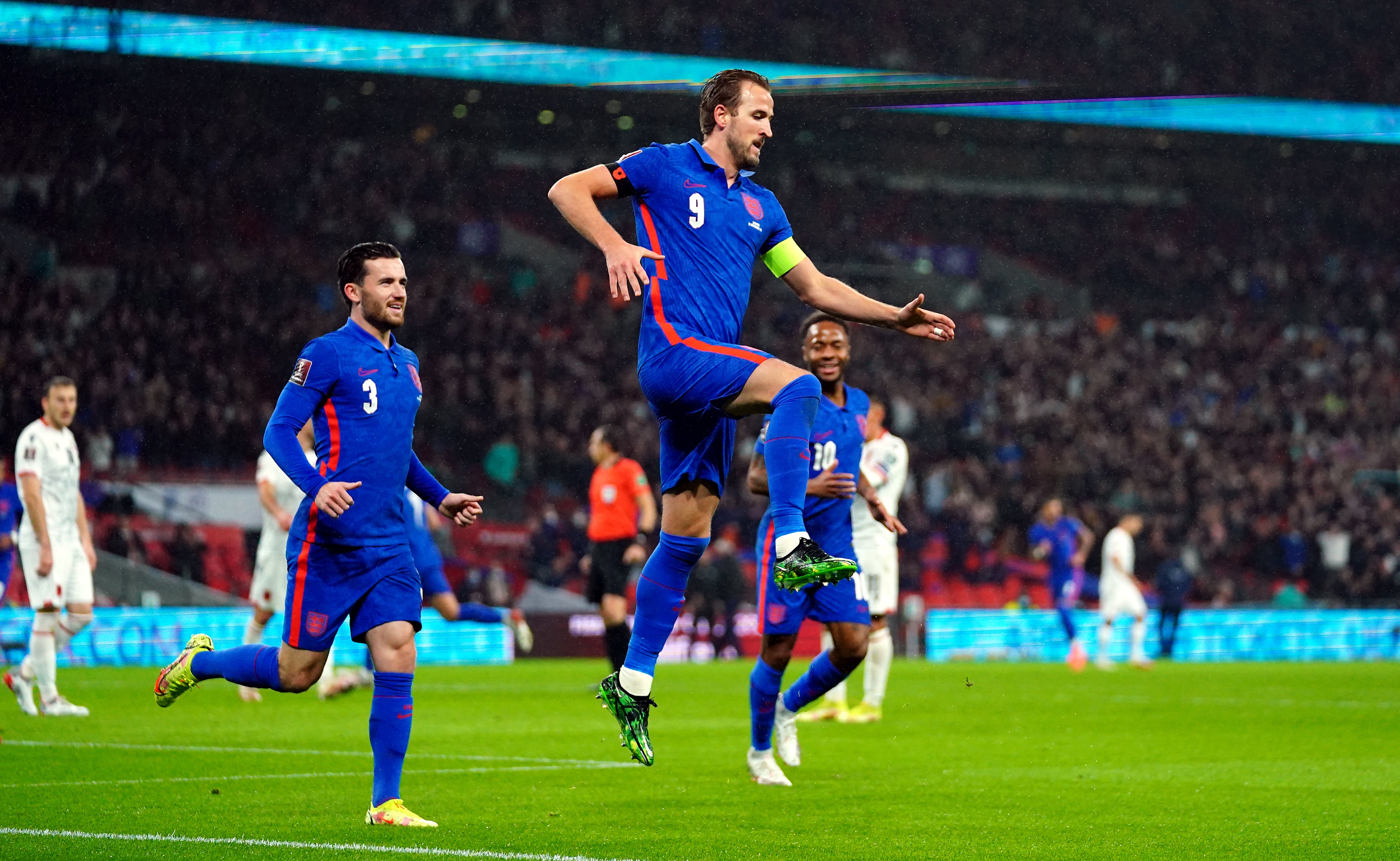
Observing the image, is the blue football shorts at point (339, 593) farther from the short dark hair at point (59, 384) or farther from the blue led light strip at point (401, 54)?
the blue led light strip at point (401, 54)

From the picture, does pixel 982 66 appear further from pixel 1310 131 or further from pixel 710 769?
pixel 710 769

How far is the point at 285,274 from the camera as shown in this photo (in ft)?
90.6

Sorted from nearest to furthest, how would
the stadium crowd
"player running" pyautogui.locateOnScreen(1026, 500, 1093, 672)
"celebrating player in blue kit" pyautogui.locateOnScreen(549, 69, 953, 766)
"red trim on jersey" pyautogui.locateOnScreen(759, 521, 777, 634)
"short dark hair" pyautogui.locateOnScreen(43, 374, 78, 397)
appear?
"celebrating player in blue kit" pyautogui.locateOnScreen(549, 69, 953, 766), "red trim on jersey" pyautogui.locateOnScreen(759, 521, 777, 634), "short dark hair" pyautogui.locateOnScreen(43, 374, 78, 397), "player running" pyautogui.locateOnScreen(1026, 500, 1093, 672), the stadium crowd

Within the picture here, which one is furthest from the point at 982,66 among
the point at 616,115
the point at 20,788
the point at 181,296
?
the point at 20,788

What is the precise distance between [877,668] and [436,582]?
3522 millimetres

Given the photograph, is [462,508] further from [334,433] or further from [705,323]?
[705,323]

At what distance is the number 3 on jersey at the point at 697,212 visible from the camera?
577cm

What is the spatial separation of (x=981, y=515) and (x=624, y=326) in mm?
7456

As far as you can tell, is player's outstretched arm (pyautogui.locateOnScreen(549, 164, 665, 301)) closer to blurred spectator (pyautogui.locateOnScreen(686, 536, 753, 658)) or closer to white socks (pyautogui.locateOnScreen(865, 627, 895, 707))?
white socks (pyautogui.locateOnScreen(865, 627, 895, 707))

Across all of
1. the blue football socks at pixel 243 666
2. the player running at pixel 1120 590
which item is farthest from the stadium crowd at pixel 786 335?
the blue football socks at pixel 243 666

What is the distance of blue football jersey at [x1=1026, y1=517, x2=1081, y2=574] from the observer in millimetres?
22094

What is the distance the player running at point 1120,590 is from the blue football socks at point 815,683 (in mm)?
12881

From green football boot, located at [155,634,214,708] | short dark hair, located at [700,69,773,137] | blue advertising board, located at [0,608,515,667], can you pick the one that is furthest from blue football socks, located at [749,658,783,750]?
blue advertising board, located at [0,608,515,667]

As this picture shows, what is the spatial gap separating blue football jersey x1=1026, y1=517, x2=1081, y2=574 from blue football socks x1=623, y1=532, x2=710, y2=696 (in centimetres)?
1670
